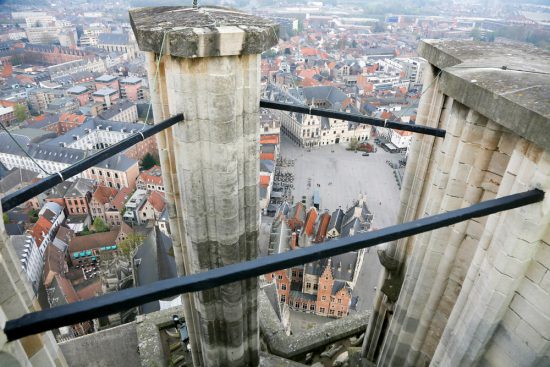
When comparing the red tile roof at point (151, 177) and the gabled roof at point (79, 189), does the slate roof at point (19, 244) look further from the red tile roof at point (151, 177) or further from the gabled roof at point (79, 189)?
the red tile roof at point (151, 177)

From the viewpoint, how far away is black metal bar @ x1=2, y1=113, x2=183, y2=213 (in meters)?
2.34

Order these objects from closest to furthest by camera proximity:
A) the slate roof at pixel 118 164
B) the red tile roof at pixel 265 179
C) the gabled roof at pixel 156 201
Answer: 1. the gabled roof at pixel 156 201
2. the red tile roof at pixel 265 179
3. the slate roof at pixel 118 164

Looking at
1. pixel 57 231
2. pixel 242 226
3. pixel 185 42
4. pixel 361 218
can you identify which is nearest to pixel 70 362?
pixel 242 226

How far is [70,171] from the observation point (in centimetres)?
285

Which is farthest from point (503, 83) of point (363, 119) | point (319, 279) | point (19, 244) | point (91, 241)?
point (91, 241)

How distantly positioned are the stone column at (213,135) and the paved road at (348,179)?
23834 mm

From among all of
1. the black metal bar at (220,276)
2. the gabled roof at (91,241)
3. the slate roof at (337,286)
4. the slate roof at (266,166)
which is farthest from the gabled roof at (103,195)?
the black metal bar at (220,276)

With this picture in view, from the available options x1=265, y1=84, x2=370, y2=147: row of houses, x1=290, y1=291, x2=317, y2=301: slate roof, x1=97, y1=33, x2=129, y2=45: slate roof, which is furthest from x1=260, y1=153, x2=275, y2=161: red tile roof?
x1=97, y1=33, x2=129, y2=45: slate roof

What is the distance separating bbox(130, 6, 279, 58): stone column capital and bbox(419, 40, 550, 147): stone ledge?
5.11 feet

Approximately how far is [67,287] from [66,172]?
83.3 ft

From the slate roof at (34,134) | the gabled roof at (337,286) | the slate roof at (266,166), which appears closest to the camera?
the gabled roof at (337,286)

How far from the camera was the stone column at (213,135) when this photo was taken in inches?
124

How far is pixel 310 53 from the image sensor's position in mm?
93312

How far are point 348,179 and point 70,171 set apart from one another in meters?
39.3
